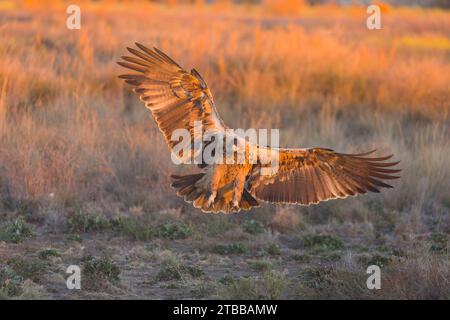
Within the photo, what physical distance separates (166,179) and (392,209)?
8.62 ft

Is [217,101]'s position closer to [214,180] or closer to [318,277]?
[318,277]

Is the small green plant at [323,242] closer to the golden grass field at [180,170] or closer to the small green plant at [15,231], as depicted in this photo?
the golden grass field at [180,170]

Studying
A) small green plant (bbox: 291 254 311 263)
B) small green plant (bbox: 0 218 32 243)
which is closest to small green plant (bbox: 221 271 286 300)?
small green plant (bbox: 291 254 311 263)

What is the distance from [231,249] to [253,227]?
0.72m

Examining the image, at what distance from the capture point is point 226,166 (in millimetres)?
6398

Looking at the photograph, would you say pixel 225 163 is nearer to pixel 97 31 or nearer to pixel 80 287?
pixel 80 287

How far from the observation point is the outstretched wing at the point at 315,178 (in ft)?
20.9

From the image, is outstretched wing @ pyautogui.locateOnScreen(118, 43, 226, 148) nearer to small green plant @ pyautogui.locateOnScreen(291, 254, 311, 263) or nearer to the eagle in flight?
the eagle in flight

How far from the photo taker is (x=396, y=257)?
24.5 ft

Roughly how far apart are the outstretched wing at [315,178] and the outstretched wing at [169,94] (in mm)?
639

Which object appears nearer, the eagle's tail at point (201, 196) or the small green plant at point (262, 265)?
the eagle's tail at point (201, 196)

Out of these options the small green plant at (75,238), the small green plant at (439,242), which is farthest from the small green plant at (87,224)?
the small green plant at (439,242)

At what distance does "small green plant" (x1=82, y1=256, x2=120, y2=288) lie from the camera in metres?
6.52

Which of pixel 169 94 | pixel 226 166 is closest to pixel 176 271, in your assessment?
Result: pixel 226 166
